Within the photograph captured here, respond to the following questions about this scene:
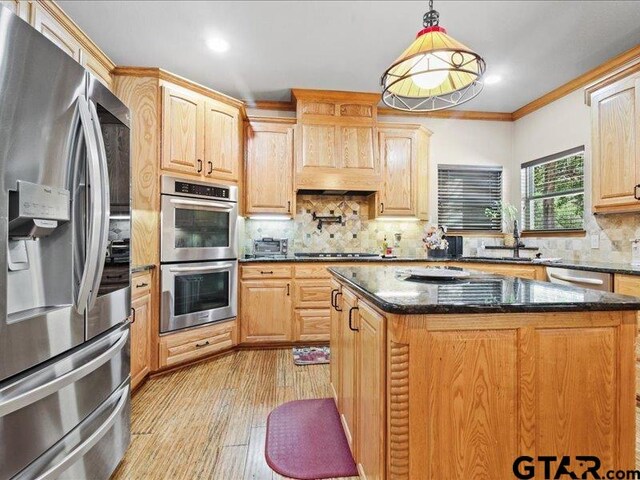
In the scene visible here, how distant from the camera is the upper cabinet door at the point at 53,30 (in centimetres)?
209

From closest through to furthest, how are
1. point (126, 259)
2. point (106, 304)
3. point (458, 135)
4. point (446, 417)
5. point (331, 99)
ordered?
point (446, 417) → point (106, 304) → point (126, 259) → point (331, 99) → point (458, 135)

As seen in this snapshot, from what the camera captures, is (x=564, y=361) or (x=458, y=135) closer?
(x=564, y=361)

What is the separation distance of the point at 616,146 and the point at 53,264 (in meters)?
3.73

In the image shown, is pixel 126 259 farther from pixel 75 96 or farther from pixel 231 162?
pixel 231 162

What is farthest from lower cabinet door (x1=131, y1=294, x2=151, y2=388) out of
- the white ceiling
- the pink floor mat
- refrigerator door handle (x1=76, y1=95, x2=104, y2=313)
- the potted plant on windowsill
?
the potted plant on windowsill

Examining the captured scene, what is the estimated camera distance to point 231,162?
3270 millimetres

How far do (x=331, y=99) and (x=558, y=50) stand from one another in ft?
6.95

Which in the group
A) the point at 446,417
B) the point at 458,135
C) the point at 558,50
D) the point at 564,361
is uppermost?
the point at 558,50

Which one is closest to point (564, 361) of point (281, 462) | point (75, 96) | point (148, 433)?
point (281, 462)

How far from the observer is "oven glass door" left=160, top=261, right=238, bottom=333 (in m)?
2.77

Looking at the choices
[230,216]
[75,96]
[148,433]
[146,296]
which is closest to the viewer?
[75,96]

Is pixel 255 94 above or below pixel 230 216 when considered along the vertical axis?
above

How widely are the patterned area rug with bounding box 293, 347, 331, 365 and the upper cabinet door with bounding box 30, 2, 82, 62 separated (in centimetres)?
282

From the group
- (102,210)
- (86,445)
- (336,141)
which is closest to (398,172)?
(336,141)
